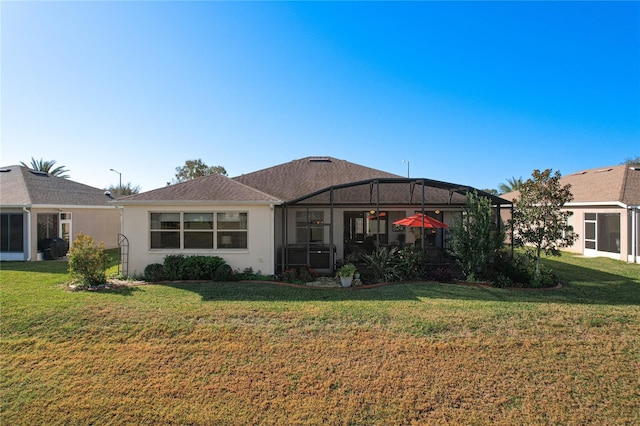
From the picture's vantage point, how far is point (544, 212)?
35.8 feet

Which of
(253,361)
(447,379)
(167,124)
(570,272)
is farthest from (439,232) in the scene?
(167,124)

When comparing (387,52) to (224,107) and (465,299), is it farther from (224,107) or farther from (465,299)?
(465,299)

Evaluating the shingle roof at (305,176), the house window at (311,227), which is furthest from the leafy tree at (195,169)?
the house window at (311,227)

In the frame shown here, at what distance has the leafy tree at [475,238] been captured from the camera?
10.9 m

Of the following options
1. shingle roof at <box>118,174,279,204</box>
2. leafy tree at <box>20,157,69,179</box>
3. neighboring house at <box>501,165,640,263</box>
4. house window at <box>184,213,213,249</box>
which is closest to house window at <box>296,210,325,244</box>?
shingle roof at <box>118,174,279,204</box>

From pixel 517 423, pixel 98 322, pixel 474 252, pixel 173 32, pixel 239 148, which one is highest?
pixel 173 32

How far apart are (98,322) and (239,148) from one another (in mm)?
17410

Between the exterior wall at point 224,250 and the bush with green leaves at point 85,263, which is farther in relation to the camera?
the exterior wall at point 224,250

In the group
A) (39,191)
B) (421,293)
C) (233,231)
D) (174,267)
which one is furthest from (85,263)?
(39,191)

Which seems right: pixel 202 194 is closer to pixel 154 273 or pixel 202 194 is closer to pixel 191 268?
pixel 191 268

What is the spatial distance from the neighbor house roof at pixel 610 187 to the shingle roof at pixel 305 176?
1166cm

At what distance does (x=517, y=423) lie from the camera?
4.67m

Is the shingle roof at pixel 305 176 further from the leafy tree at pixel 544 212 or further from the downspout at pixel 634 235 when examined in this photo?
the downspout at pixel 634 235

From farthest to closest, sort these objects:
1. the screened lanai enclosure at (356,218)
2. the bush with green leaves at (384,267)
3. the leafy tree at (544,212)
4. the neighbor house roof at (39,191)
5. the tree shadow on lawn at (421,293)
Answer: the neighbor house roof at (39,191)
the screened lanai enclosure at (356,218)
the bush with green leaves at (384,267)
the leafy tree at (544,212)
the tree shadow on lawn at (421,293)
